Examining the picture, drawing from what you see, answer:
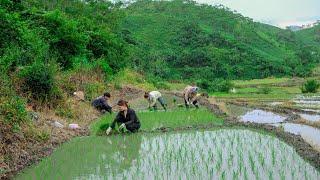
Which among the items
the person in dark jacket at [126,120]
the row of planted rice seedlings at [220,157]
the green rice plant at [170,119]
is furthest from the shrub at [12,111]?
the green rice plant at [170,119]

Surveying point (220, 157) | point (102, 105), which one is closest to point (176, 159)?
point (220, 157)

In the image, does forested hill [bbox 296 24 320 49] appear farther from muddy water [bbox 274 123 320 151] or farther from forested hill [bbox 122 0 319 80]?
muddy water [bbox 274 123 320 151]

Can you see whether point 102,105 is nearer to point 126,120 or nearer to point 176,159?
point 126,120

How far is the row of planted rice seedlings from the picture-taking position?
800 centimetres

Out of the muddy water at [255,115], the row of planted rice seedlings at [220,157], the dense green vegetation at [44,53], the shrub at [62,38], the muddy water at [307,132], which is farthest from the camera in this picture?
the shrub at [62,38]

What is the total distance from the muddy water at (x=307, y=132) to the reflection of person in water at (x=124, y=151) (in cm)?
400

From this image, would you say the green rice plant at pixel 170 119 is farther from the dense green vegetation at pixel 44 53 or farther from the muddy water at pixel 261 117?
the dense green vegetation at pixel 44 53

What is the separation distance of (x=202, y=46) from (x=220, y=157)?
173ft

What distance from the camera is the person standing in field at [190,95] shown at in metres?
16.7

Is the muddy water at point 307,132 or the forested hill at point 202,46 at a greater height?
the forested hill at point 202,46

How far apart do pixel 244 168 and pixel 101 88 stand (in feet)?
41.6

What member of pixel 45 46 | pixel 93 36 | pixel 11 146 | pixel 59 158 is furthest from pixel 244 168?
pixel 93 36

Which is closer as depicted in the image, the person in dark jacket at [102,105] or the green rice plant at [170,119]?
the green rice plant at [170,119]

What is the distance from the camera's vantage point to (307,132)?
12914 millimetres
